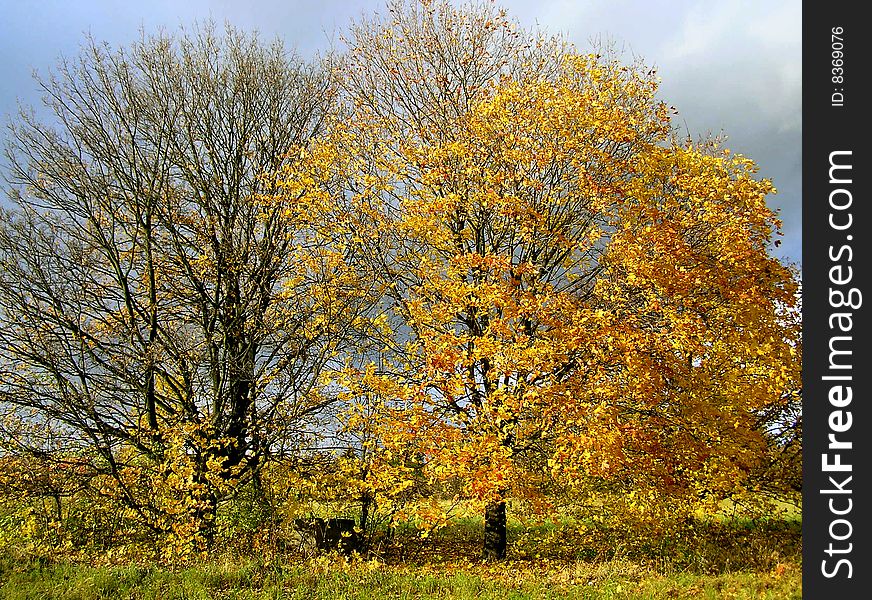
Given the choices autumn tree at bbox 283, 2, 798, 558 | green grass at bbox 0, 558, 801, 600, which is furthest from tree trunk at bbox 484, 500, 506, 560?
green grass at bbox 0, 558, 801, 600

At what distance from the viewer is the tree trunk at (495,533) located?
45.7 feet

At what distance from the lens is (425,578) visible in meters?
10.7

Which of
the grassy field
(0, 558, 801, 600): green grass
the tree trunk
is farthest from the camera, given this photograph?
the tree trunk

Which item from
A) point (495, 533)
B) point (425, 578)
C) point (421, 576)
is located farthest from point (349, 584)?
point (495, 533)

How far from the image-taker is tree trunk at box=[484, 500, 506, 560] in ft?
45.7

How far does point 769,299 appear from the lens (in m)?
11.6

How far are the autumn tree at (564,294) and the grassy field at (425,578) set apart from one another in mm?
1332

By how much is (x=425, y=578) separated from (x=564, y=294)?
18.3ft

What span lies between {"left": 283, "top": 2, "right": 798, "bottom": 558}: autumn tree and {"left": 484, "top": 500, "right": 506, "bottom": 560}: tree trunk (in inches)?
1.9

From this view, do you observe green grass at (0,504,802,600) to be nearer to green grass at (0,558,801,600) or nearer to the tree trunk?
green grass at (0,558,801,600)

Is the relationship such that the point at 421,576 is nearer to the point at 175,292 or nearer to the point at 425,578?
the point at 425,578
